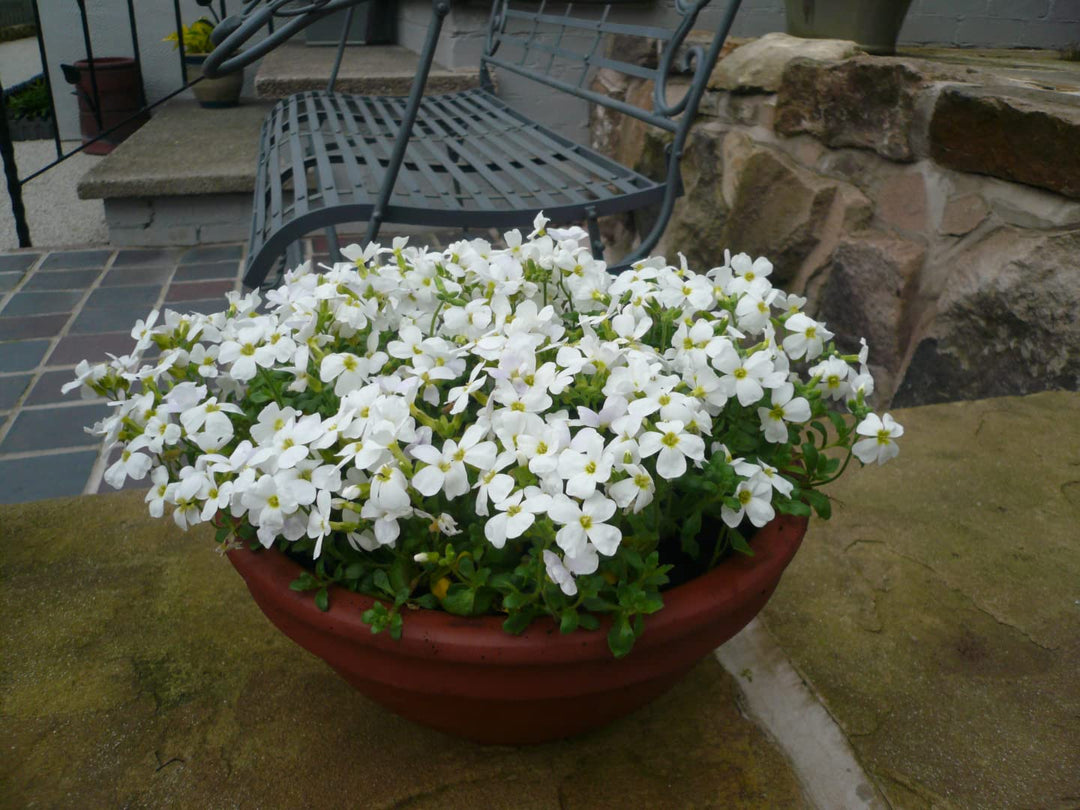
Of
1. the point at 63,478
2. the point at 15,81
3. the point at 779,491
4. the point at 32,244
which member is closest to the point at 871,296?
the point at 779,491

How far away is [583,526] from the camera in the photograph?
0.67m

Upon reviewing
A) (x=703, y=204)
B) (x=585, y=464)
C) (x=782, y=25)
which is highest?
(x=782, y=25)

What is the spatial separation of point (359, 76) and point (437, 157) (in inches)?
62.5

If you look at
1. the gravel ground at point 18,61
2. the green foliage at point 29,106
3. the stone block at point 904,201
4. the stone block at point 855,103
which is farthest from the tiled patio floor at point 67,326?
the gravel ground at point 18,61

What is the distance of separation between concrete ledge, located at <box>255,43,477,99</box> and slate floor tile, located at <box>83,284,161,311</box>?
3.42 feet

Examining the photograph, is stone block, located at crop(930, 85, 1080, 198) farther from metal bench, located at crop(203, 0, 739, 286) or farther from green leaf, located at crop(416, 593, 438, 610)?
green leaf, located at crop(416, 593, 438, 610)

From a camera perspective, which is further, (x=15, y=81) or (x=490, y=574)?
(x=15, y=81)

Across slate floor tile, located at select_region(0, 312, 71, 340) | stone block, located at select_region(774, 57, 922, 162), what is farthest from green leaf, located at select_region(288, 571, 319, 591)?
slate floor tile, located at select_region(0, 312, 71, 340)

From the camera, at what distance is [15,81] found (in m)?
5.96

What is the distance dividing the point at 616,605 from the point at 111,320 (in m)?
2.31

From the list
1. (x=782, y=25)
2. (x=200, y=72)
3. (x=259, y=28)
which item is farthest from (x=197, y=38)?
(x=259, y=28)

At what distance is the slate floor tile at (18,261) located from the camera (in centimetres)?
292

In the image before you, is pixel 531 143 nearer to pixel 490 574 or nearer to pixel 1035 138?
pixel 1035 138

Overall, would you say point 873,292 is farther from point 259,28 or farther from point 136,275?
point 136,275
